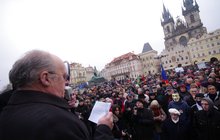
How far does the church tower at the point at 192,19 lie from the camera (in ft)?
272

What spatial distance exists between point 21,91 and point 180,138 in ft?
14.9

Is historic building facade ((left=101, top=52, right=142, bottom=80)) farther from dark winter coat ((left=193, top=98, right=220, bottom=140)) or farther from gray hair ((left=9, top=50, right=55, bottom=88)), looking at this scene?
gray hair ((left=9, top=50, right=55, bottom=88))

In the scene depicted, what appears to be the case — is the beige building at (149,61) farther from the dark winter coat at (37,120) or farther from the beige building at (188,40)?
the dark winter coat at (37,120)

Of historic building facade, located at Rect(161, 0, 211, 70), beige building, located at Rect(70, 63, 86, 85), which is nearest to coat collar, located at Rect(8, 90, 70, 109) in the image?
historic building facade, located at Rect(161, 0, 211, 70)

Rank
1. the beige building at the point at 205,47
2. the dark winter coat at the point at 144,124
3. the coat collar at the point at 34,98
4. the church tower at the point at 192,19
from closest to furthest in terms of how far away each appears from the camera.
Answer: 1. the coat collar at the point at 34,98
2. the dark winter coat at the point at 144,124
3. the beige building at the point at 205,47
4. the church tower at the point at 192,19

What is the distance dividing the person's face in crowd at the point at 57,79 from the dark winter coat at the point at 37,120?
0.37 ft

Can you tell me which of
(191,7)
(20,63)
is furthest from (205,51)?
(20,63)

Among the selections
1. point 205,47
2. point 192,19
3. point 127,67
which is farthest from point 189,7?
point 127,67

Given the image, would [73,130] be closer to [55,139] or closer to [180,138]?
[55,139]

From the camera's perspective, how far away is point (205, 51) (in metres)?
71.2

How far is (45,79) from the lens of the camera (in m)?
1.34

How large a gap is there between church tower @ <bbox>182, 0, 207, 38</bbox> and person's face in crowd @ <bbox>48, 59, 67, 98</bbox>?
299 ft

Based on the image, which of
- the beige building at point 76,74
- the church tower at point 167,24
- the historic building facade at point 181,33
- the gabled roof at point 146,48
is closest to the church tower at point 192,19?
the historic building facade at point 181,33

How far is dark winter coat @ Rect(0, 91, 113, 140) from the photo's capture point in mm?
1011
